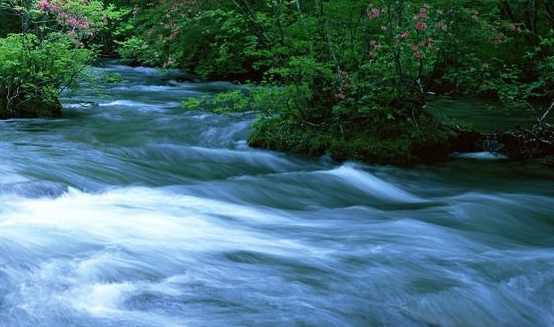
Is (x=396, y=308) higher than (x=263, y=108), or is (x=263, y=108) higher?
(x=263, y=108)

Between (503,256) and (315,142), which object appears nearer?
(503,256)

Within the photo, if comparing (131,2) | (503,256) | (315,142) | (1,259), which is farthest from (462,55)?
(131,2)

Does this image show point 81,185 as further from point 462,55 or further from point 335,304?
point 462,55

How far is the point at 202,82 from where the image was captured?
2020 centimetres

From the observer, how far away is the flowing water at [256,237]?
390 cm

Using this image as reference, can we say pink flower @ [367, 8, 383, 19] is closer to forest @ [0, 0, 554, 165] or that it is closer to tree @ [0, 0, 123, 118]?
forest @ [0, 0, 554, 165]

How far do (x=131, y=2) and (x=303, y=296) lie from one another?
20.9 meters

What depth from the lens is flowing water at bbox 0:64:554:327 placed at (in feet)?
12.8

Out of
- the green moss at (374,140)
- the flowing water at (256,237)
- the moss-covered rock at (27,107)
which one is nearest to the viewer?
the flowing water at (256,237)

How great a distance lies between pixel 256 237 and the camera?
5711 mm

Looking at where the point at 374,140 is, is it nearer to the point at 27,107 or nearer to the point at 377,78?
the point at 377,78

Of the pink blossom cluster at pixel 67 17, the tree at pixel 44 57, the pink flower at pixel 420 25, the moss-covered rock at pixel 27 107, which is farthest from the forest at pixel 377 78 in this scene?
the moss-covered rock at pixel 27 107

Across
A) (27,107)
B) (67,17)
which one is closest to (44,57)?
(67,17)

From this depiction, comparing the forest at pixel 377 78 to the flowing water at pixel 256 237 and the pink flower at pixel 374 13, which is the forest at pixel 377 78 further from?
the flowing water at pixel 256 237
